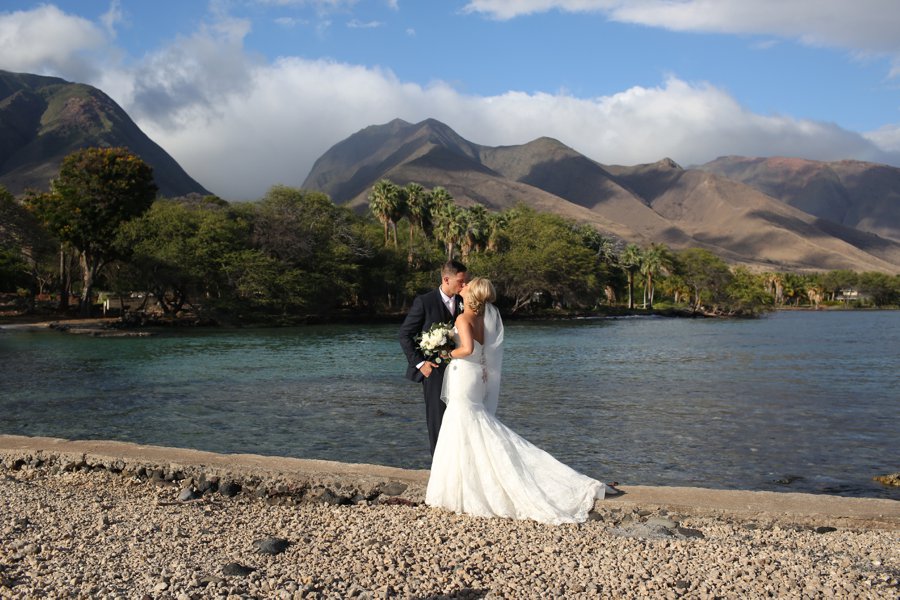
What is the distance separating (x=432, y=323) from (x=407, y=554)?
2.60 meters

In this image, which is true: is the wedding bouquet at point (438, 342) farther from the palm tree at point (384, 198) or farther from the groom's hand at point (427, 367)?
the palm tree at point (384, 198)

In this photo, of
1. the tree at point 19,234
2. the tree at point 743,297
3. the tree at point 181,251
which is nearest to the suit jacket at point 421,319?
the tree at point 19,234

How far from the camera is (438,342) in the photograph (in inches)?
293

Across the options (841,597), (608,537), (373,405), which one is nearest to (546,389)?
(373,405)

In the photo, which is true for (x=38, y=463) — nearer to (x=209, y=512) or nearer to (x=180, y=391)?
(x=209, y=512)

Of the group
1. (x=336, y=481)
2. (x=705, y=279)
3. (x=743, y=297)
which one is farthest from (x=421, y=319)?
(x=743, y=297)

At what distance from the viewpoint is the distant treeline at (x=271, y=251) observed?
184 ft

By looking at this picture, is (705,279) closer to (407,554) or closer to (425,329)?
(425,329)

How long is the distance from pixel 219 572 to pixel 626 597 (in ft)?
9.44

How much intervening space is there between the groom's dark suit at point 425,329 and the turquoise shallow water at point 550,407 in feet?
14.4

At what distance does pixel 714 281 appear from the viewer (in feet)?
372

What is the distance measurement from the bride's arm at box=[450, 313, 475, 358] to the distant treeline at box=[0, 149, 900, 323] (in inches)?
2057

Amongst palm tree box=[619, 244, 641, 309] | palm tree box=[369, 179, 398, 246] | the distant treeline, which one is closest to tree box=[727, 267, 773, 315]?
the distant treeline

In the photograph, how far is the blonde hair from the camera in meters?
7.20
